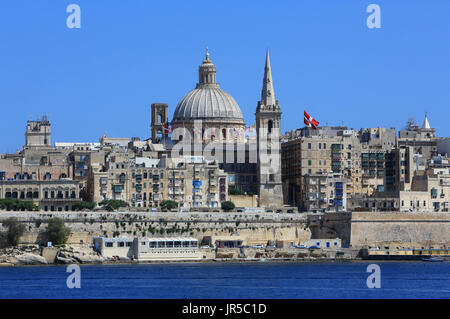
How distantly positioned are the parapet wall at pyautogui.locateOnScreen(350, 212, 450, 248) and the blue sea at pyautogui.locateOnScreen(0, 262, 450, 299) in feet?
29.6

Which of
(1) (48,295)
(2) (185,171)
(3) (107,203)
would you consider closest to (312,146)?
(2) (185,171)

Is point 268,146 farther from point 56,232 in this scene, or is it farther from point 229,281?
point 229,281

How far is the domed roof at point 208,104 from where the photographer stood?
98688 millimetres

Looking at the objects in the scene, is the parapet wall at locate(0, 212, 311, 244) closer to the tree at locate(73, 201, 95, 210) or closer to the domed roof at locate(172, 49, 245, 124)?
the tree at locate(73, 201, 95, 210)

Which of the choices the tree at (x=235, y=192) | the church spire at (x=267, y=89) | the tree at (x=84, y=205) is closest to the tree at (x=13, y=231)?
the tree at (x=84, y=205)

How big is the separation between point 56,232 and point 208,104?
28500mm

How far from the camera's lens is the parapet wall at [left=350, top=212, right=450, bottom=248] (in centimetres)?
8062

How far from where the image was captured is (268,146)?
90.1 meters

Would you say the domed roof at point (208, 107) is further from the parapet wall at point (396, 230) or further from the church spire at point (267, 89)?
the parapet wall at point (396, 230)

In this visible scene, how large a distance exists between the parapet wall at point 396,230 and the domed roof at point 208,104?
73.2 ft

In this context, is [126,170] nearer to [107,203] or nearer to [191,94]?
[107,203]
